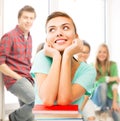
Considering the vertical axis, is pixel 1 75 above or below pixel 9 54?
below

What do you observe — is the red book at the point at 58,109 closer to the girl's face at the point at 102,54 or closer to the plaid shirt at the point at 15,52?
the plaid shirt at the point at 15,52

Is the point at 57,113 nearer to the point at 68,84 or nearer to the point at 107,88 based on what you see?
the point at 68,84

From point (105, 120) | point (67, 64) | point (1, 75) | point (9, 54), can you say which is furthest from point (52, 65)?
point (105, 120)

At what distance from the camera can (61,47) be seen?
697 mm

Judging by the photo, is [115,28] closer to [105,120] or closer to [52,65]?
[105,120]

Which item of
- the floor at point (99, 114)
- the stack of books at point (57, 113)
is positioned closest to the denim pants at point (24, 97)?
the floor at point (99, 114)

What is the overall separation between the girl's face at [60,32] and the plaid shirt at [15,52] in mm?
1487

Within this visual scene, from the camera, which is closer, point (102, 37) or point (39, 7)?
point (39, 7)

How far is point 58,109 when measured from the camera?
618mm

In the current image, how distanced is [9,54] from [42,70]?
1.51m

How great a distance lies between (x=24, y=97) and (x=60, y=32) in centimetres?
152

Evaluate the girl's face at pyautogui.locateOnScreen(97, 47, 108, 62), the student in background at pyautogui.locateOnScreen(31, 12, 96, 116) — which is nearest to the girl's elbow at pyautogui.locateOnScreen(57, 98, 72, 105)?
the student in background at pyautogui.locateOnScreen(31, 12, 96, 116)

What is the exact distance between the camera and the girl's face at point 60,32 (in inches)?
26.7

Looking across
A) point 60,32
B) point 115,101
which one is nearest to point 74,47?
point 60,32
